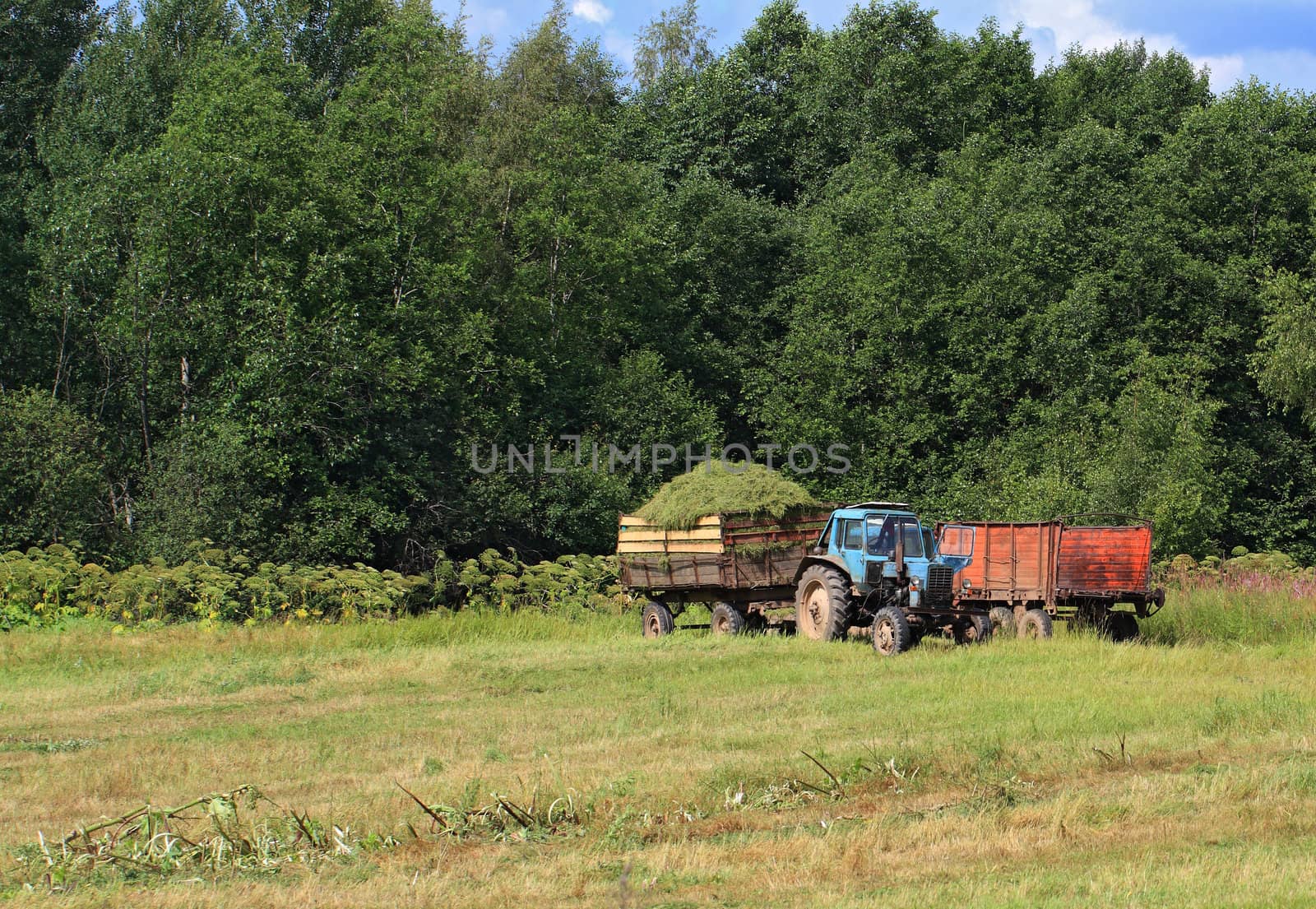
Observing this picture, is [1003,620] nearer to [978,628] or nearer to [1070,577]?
[978,628]

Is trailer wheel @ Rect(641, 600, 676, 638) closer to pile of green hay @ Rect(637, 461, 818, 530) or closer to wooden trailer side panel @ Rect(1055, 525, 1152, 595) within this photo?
pile of green hay @ Rect(637, 461, 818, 530)

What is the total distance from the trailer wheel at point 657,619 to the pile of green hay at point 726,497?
156cm

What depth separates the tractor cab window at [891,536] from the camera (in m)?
18.9

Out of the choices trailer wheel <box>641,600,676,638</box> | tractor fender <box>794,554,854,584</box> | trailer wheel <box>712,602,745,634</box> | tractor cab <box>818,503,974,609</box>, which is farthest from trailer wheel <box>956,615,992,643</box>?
trailer wheel <box>641,600,676,638</box>

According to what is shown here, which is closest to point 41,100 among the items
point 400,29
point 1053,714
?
point 400,29

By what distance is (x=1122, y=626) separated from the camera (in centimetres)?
1898

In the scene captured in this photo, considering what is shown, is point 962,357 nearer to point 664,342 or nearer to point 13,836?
point 664,342

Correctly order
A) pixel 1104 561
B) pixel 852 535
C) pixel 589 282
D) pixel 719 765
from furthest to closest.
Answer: pixel 589 282 < pixel 852 535 < pixel 1104 561 < pixel 719 765

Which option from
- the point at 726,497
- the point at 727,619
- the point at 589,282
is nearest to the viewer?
the point at 726,497

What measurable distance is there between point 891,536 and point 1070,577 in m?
2.75

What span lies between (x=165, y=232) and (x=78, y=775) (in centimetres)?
2074

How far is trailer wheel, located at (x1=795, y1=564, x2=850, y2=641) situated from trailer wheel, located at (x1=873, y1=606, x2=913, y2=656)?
790 mm

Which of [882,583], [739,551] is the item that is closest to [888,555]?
[882,583]

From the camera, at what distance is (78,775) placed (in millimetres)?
9742
